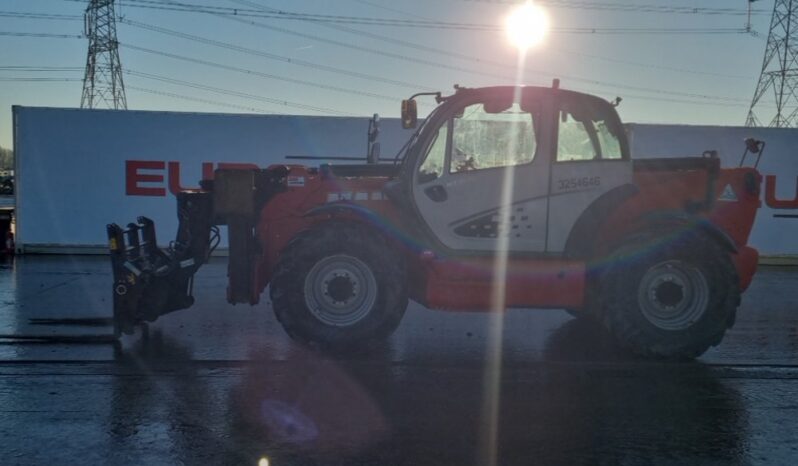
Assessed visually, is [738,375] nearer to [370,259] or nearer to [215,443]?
[370,259]

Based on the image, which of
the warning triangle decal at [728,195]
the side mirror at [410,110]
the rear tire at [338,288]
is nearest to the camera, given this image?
the rear tire at [338,288]

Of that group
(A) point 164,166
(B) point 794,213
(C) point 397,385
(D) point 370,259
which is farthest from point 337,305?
(B) point 794,213

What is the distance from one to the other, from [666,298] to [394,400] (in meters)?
2.90

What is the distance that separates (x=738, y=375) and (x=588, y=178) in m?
2.12

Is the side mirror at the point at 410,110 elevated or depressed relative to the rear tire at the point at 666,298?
elevated

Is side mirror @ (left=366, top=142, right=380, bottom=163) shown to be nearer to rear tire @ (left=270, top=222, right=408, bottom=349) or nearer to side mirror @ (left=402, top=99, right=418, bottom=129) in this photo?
side mirror @ (left=402, top=99, right=418, bottom=129)

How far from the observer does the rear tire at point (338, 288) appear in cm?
641

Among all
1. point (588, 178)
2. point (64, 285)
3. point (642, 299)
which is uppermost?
point (588, 178)

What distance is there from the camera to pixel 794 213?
14531mm

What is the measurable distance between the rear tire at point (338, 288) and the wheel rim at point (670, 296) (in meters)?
2.25

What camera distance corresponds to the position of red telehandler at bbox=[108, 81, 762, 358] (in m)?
6.46

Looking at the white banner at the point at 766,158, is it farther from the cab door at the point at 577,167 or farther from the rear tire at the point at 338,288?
the rear tire at the point at 338,288

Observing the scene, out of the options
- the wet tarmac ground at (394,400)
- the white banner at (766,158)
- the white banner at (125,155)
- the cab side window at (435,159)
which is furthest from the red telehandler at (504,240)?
the white banner at (766,158)

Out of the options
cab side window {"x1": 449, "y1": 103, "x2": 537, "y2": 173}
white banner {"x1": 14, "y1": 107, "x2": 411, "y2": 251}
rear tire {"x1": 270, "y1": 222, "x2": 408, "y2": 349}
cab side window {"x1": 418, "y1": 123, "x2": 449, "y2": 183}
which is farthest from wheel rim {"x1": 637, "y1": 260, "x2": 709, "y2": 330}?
white banner {"x1": 14, "y1": 107, "x2": 411, "y2": 251}
